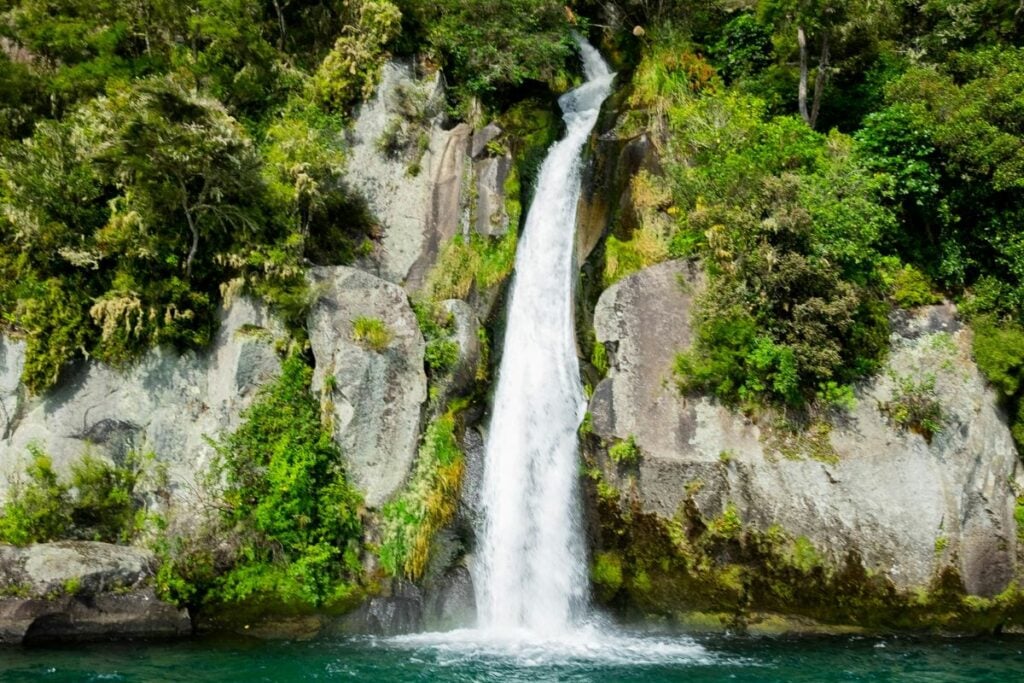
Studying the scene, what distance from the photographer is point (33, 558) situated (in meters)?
11.8

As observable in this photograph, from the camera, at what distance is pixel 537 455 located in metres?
14.0

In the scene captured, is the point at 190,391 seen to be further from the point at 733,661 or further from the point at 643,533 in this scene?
the point at 733,661

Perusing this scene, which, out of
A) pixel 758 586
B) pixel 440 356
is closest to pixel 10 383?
pixel 440 356

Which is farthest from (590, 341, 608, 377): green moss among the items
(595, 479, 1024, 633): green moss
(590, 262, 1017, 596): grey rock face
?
(595, 479, 1024, 633): green moss

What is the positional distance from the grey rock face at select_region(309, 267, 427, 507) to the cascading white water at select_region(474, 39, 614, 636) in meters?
1.90

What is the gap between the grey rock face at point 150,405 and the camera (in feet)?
45.1

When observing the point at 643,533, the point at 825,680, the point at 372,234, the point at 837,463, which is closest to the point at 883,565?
the point at 837,463

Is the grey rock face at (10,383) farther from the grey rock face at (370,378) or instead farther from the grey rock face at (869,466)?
the grey rock face at (869,466)

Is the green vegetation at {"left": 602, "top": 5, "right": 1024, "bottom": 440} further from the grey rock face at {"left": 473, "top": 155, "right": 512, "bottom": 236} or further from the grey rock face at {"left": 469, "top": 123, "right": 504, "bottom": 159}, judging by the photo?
the grey rock face at {"left": 469, "top": 123, "right": 504, "bottom": 159}

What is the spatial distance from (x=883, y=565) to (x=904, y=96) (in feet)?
33.2

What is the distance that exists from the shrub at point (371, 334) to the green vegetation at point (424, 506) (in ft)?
6.47

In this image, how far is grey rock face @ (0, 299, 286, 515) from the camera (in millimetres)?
13742

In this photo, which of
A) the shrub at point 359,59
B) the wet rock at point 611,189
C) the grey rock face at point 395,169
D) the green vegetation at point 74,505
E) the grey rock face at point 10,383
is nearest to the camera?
the green vegetation at point 74,505

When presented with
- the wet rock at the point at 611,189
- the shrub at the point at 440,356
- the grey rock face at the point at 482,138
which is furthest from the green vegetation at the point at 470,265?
the grey rock face at the point at 482,138
